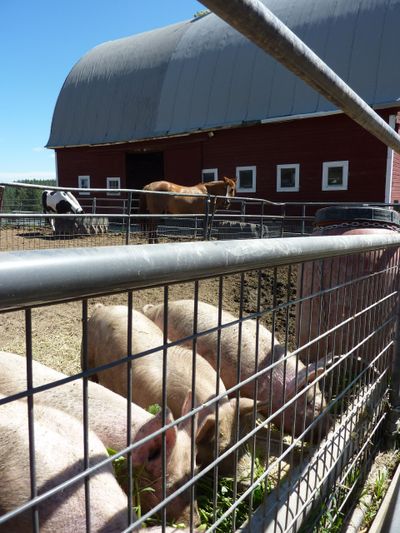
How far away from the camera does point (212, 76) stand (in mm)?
18453

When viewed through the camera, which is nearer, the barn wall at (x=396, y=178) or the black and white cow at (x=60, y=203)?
the barn wall at (x=396, y=178)

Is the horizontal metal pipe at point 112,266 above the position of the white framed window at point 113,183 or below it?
below

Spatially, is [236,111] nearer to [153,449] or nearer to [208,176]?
[208,176]

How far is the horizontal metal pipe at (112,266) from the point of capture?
0.70 meters

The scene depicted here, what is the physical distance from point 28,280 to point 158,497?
141 centimetres

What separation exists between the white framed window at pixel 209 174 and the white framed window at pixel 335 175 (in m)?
4.43

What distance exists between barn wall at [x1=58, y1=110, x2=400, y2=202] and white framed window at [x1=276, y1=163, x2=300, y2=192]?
0.46 ft

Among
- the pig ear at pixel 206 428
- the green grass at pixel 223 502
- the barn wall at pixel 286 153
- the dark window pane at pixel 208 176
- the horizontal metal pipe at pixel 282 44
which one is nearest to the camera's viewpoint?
the horizontal metal pipe at pixel 282 44

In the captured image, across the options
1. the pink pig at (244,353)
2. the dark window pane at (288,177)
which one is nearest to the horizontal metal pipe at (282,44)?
the pink pig at (244,353)

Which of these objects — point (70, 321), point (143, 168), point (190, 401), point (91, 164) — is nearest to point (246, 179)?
point (143, 168)

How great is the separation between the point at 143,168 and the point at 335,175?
1024 centimetres

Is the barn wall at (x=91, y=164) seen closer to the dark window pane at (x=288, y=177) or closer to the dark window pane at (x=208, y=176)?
the dark window pane at (x=208, y=176)

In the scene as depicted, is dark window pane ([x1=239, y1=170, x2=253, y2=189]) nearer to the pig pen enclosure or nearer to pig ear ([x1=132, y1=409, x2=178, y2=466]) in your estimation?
the pig pen enclosure

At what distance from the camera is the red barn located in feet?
49.3
